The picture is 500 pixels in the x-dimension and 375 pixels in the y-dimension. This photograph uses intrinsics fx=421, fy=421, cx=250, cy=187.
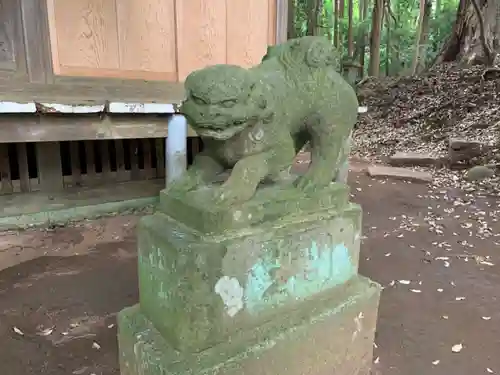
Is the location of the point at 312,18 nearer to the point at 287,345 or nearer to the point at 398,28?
the point at 398,28

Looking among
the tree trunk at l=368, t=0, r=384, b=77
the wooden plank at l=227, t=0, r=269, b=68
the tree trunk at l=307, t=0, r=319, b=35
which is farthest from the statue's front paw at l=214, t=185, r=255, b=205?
the tree trunk at l=307, t=0, r=319, b=35

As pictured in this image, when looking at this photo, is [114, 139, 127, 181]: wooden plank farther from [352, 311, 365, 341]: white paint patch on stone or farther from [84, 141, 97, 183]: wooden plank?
[352, 311, 365, 341]: white paint patch on stone

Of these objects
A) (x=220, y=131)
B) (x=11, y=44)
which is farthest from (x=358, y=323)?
(x=11, y=44)

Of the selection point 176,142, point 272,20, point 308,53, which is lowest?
point 176,142

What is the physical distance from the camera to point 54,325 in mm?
2416

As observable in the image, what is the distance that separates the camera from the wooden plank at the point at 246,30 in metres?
4.32

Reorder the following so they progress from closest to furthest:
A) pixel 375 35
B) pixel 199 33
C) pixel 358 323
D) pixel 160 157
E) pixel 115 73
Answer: pixel 358 323 < pixel 115 73 < pixel 199 33 < pixel 160 157 < pixel 375 35

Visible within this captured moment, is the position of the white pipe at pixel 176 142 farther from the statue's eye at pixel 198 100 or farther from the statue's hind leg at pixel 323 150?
the statue's eye at pixel 198 100

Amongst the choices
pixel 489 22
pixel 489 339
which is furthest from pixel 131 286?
pixel 489 22

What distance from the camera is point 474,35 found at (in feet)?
37.7

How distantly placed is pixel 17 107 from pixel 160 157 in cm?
229

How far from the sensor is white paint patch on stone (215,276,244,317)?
1322 millimetres

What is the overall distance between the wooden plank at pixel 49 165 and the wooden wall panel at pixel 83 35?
1149mm

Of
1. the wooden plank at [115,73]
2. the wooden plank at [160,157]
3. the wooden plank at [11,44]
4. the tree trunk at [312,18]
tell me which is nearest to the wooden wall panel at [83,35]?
the wooden plank at [115,73]
